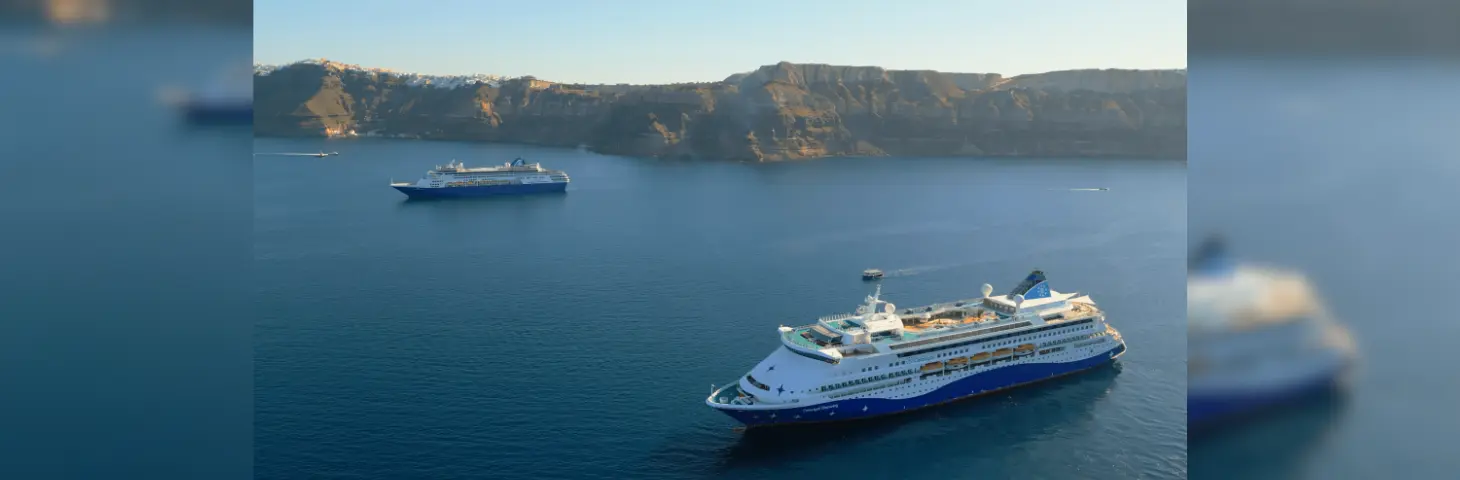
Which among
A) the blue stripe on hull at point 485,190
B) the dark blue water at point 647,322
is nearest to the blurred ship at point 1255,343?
the dark blue water at point 647,322

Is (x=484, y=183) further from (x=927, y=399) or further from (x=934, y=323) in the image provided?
(x=927, y=399)

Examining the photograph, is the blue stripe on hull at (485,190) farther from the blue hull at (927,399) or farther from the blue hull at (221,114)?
the blue hull at (221,114)

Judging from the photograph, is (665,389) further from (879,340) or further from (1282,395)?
(1282,395)

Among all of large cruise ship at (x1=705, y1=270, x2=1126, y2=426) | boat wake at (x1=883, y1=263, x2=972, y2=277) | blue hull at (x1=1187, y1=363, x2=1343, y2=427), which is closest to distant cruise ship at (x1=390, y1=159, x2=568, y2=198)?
boat wake at (x1=883, y1=263, x2=972, y2=277)

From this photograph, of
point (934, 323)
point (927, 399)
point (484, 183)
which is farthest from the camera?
point (484, 183)

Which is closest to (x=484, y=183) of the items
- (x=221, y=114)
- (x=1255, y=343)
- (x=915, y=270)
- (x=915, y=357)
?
(x=915, y=270)

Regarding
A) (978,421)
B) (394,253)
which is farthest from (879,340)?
(394,253)
